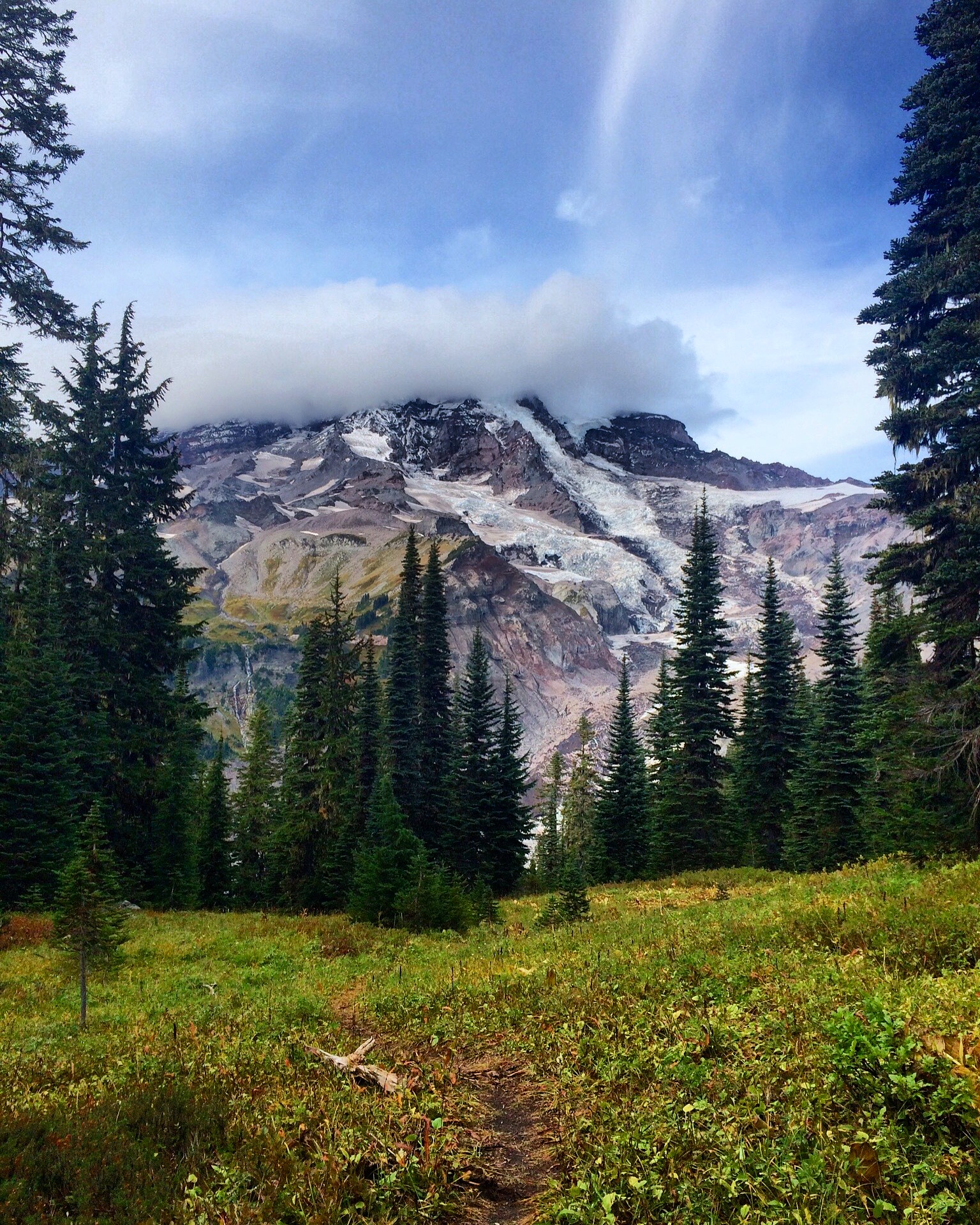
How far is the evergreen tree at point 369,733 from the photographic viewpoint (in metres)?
35.1

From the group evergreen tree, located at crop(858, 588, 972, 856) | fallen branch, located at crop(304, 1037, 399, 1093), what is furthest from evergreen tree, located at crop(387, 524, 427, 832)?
fallen branch, located at crop(304, 1037, 399, 1093)

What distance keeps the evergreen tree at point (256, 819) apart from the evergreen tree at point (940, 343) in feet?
101

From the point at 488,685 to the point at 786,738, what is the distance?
55.6 feet

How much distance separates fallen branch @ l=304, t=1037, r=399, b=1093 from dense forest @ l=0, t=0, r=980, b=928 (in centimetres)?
559

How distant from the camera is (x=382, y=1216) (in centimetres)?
437

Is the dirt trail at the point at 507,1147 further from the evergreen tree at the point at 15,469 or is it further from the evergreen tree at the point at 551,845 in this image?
the evergreen tree at the point at 551,845

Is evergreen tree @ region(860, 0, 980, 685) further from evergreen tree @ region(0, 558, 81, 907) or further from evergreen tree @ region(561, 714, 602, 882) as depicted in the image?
evergreen tree @ region(561, 714, 602, 882)

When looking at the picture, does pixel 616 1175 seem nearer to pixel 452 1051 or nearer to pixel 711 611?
pixel 452 1051

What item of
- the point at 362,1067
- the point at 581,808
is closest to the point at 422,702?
the point at 581,808

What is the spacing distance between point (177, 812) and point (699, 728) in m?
24.6

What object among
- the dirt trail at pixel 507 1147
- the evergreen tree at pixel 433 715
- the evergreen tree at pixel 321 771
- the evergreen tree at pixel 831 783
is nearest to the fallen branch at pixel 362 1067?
the dirt trail at pixel 507 1147

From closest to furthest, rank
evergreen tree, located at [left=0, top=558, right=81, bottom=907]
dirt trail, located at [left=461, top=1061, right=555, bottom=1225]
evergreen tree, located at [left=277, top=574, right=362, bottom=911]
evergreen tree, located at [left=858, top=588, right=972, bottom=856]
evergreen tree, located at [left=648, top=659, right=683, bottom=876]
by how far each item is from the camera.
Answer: dirt trail, located at [left=461, top=1061, right=555, bottom=1225] → evergreen tree, located at [left=858, top=588, right=972, bottom=856] → evergreen tree, located at [left=0, top=558, right=81, bottom=907] → evergreen tree, located at [left=277, top=574, right=362, bottom=911] → evergreen tree, located at [left=648, top=659, right=683, bottom=876]

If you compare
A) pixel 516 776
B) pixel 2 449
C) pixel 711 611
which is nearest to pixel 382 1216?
pixel 2 449

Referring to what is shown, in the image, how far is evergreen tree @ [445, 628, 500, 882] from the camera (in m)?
39.5
